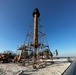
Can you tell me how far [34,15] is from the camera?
33.7 meters

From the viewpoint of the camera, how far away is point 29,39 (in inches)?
1225

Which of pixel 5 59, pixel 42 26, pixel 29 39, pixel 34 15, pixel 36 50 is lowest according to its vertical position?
pixel 5 59

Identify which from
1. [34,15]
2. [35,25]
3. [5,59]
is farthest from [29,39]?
[5,59]

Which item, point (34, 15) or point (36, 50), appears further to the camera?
point (34, 15)

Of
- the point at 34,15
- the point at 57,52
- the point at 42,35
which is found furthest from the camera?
the point at 57,52

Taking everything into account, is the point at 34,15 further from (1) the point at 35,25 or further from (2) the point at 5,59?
(2) the point at 5,59

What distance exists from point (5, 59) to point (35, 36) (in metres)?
12.7

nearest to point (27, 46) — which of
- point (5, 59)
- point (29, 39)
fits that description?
point (29, 39)

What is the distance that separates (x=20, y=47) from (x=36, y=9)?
12.6 m

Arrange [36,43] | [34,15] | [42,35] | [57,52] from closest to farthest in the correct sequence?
[36,43] → [42,35] → [34,15] → [57,52]

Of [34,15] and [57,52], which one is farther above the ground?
[34,15]

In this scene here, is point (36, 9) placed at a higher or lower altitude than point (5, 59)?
higher

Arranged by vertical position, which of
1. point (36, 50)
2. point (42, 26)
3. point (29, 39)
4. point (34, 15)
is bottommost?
point (36, 50)

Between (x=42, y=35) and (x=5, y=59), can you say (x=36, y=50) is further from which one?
(x=5, y=59)
